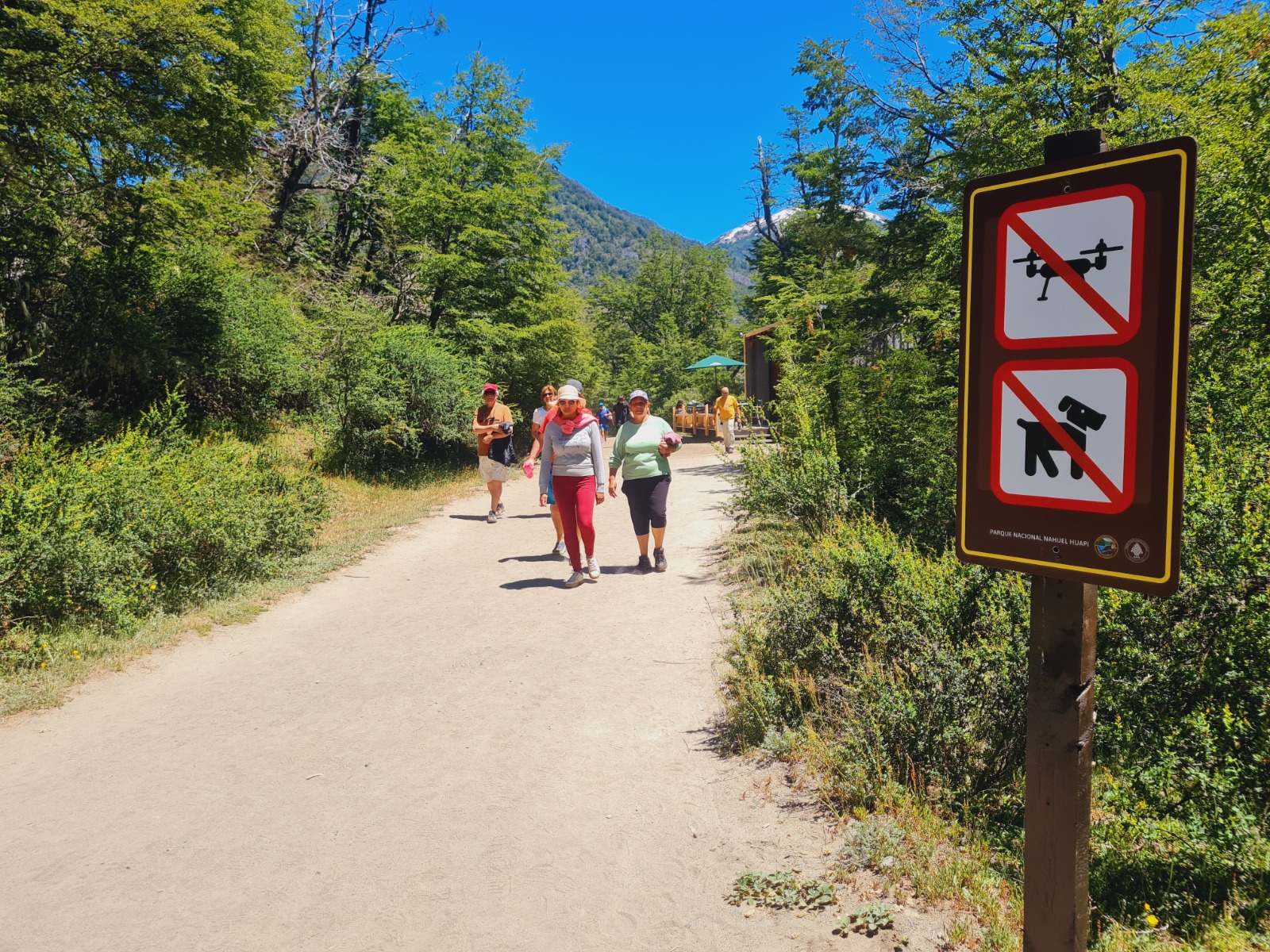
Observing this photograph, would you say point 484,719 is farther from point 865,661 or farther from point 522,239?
point 522,239

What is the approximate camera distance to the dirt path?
3.00 metres

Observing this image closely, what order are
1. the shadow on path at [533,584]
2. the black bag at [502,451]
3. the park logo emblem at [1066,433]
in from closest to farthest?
the park logo emblem at [1066,433] → the shadow on path at [533,584] → the black bag at [502,451]

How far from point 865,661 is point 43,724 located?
17.4 ft

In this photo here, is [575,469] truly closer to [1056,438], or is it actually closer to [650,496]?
[650,496]

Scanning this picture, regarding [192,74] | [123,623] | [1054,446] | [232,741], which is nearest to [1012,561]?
[1054,446]

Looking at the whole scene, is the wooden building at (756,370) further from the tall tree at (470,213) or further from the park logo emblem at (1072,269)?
the park logo emblem at (1072,269)

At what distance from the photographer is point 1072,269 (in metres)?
1.82

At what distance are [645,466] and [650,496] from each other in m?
0.36

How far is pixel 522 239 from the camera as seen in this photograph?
22.6 meters

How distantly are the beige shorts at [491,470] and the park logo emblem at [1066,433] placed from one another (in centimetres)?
1002

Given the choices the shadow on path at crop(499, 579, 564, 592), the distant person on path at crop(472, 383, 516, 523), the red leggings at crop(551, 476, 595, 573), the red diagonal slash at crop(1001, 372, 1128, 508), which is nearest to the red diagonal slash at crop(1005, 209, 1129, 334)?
the red diagonal slash at crop(1001, 372, 1128, 508)

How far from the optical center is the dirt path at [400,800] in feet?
9.86

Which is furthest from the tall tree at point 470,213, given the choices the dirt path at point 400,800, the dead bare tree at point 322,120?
the dirt path at point 400,800

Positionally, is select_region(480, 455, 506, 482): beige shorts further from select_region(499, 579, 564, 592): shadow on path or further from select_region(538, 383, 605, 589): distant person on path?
select_region(538, 383, 605, 589): distant person on path
